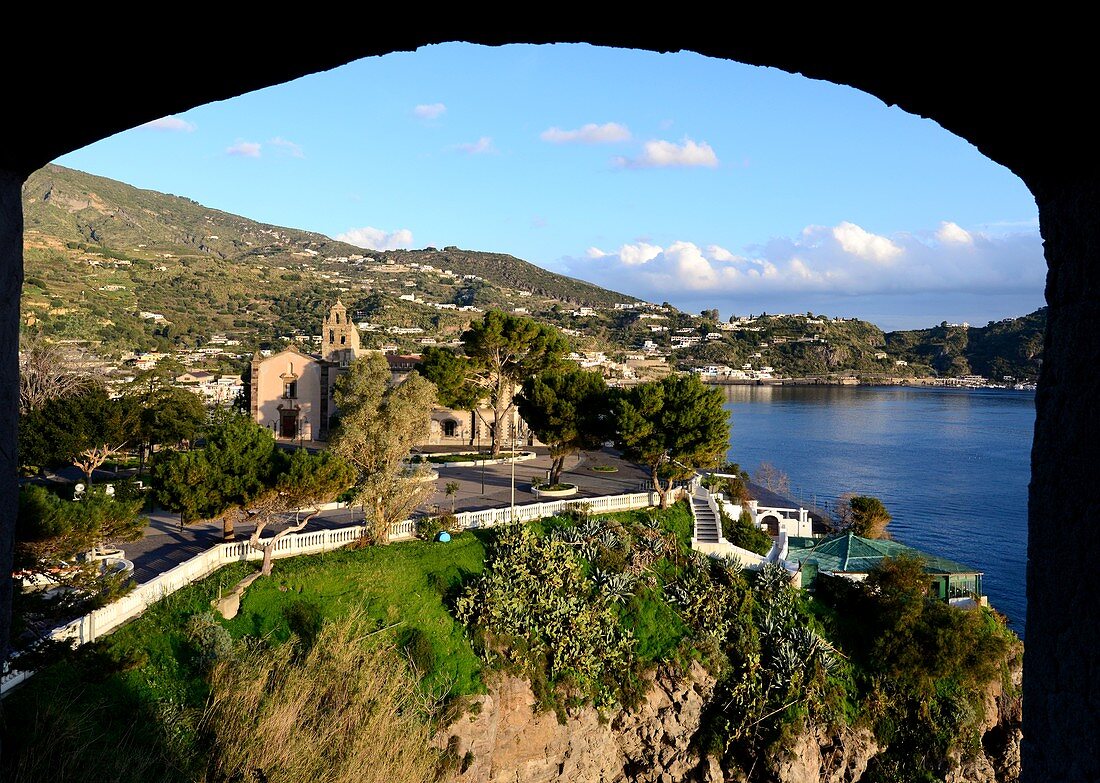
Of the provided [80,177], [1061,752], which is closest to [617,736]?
[1061,752]

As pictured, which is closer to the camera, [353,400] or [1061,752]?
[1061,752]

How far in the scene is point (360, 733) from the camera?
9039 mm

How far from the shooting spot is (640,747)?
575 inches

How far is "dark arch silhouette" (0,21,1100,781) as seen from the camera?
4.50 feet

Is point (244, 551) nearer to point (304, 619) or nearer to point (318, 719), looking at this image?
point (304, 619)

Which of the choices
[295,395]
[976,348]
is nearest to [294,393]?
[295,395]

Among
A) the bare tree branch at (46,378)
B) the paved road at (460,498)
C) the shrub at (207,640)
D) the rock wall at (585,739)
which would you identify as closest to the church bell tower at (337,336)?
the bare tree branch at (46,378)

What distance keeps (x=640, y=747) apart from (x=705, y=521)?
8.06 m

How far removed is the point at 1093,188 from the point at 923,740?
17.5 meters

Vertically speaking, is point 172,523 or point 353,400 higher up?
point 353,400

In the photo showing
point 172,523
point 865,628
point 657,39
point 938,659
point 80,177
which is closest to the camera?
point 657,39

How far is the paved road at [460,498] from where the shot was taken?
1559cm

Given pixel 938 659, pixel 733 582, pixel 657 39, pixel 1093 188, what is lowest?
pixel 938 659

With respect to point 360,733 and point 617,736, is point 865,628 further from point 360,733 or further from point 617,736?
point 360,733
